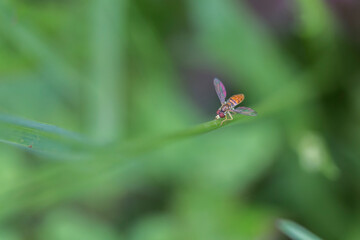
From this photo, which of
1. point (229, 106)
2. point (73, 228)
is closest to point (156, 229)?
point (73, 228)

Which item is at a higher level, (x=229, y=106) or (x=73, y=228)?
(x=229, y=106)

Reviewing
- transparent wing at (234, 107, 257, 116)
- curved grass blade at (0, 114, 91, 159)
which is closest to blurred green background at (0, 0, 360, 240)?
curved grass blade at (0, 114, 91, 159)

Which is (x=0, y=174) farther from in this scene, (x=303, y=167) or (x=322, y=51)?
(x=322, y=51)

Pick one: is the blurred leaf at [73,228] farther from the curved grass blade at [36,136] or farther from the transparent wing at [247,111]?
the transparent wing at [247,111]

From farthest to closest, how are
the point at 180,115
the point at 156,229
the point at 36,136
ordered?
the point at 180,115 < the point at 156,229 < the point at 36,136

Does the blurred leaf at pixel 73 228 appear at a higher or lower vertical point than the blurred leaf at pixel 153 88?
lower

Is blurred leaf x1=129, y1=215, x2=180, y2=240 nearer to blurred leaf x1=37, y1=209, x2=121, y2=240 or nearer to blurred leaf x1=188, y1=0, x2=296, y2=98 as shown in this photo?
blurred leaf x1=37, y1=209, x2=121, y2=240

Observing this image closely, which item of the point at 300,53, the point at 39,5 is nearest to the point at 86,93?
the point at 39,5

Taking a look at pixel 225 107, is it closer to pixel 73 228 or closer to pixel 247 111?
pixel 247 111

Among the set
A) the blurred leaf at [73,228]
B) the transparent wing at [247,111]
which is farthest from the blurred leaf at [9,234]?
the transparent wing at [247,111]

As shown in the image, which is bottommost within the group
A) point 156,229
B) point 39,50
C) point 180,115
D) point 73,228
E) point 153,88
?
point 156,229
